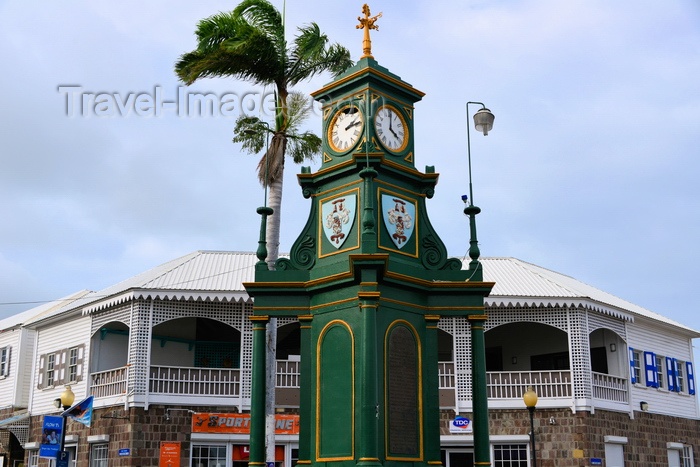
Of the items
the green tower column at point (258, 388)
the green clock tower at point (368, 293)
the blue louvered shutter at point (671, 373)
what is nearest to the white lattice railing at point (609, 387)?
the blue louvered shutter at point (671, 373)

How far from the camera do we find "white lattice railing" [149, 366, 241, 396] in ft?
89.7

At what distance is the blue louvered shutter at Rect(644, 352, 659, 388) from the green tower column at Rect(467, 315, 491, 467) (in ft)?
65.0

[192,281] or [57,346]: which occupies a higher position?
[192,281]

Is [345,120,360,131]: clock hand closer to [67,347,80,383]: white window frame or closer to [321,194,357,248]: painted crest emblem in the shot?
[321,194,357,248]: painted crest emblem

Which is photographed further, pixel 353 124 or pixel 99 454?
pixel 99 454

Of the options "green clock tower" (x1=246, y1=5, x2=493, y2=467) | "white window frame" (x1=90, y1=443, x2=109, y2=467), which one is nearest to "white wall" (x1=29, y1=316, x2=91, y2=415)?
"white window frame" (x1=90, y1=443, x2=109, y2=467)

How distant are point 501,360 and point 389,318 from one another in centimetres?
2258

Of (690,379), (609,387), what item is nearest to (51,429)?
(609,387)

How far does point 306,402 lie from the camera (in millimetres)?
13359

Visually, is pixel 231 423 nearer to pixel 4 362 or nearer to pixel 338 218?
pixel 4 362

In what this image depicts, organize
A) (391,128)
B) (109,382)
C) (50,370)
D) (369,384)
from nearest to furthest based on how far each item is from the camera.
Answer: (369,384) < (391,128) < (109,382) < (50,370)

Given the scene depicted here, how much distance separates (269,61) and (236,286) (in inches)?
350

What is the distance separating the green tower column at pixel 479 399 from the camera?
44.1 feet

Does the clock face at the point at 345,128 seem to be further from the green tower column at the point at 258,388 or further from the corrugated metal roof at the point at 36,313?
the corrugated metal roof at the point at 36,313
